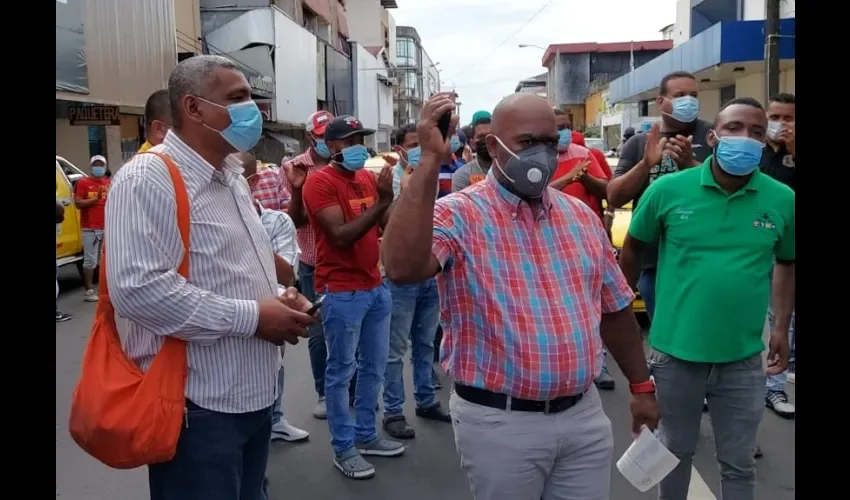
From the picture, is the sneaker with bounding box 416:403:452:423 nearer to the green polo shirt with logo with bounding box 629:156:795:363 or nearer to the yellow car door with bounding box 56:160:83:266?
the green polo shirt with logo with bounding box 629:156:795:363

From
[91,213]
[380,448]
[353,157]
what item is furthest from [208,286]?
[91,213]

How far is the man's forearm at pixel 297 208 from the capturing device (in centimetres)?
549

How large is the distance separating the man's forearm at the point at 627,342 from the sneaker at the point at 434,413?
9.13 ft

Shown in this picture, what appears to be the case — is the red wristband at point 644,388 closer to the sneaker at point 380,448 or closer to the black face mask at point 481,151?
the sneaker at point 380,448

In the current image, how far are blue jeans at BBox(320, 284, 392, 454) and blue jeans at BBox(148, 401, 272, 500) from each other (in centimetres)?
206

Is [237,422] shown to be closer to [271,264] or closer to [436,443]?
[271,264]

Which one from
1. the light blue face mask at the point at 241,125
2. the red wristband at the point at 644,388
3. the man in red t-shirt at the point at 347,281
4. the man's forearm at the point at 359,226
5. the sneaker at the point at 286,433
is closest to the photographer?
the light blue face mask at the point at 241,125

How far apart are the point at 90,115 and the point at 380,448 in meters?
13.6

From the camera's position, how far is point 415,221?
2.32 m

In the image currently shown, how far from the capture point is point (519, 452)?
249cm

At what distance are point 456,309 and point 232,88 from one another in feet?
3.42

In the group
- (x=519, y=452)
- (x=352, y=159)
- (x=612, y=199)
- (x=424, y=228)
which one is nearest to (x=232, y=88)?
(x=424, y=228)

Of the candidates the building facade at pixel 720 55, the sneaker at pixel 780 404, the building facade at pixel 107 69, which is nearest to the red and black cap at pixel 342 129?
the sneaker at pixel 780 404

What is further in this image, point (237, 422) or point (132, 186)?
point (237, 422)
